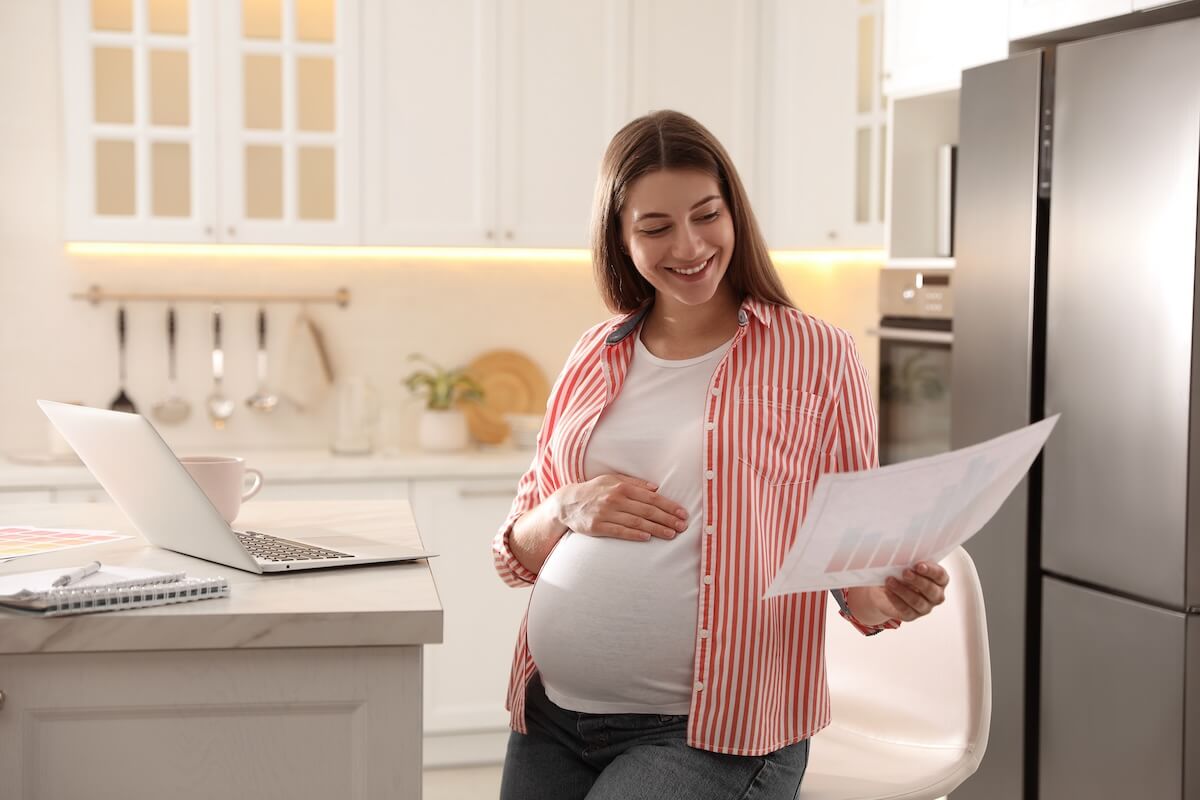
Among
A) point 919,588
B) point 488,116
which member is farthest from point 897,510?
point 488,116

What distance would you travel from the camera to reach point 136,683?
1.28 m

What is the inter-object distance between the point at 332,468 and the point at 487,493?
0.43 meters

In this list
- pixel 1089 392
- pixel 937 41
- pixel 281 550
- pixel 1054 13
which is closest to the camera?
pixel 281 550

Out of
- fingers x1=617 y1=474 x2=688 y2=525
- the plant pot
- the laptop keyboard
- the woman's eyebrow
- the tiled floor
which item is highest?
the woman's eyebrow

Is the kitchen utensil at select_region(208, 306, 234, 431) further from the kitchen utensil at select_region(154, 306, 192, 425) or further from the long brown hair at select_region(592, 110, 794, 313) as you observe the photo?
the long brown hair at select_region(592, 110, 794, 313)

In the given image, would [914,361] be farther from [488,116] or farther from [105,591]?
[105,591]

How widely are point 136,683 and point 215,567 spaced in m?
0.24

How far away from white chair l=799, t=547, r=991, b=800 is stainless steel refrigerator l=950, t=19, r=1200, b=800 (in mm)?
691

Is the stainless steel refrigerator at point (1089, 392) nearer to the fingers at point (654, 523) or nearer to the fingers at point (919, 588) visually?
the fingers at point (919, 588)

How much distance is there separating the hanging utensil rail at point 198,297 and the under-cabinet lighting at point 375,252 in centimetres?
11

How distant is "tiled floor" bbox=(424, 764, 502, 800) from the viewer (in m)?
3.31

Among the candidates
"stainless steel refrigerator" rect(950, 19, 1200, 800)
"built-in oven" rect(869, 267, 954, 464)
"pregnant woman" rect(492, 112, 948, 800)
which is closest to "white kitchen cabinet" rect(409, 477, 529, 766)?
"built-in oven" rect(869, 267, 954, 464)

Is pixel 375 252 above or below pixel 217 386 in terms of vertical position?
above

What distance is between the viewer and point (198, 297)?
12.2ft
